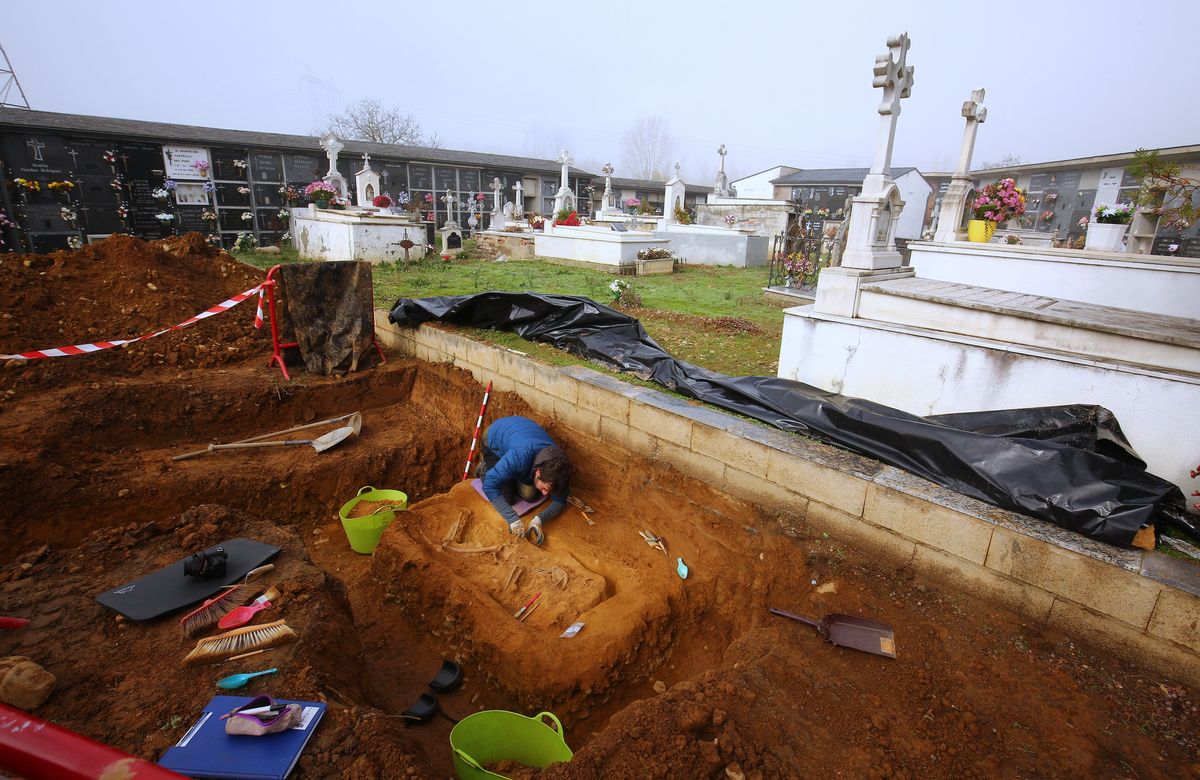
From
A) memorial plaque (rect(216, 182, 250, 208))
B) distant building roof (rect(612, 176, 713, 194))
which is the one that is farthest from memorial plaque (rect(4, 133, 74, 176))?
distant building roof (rect(612, 176, 713, 194))

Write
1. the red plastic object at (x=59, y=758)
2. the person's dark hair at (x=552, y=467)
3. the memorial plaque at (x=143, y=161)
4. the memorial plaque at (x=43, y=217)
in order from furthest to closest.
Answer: the memorial plaque at (x=143, y=161) < the memorial plaque at (x=43, y=217) < the person's dark hair at (x=552, y=467) < the red plastic object at (x=59, y=758)

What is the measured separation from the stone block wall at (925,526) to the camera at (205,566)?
301 centimetres

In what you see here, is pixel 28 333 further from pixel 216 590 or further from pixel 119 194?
pixel 119 194

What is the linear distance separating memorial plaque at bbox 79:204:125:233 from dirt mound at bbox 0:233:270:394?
9561 millimetres

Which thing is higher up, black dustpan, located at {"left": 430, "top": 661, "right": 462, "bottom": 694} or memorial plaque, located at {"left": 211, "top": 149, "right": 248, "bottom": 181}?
memorial plaque, located at {"left": 211, "top": 149, "right": 248, "bottom": 181}

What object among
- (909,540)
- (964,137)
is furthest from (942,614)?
(964,137)

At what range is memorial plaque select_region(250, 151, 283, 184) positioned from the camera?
57.1 feet

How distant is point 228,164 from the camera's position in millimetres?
16938

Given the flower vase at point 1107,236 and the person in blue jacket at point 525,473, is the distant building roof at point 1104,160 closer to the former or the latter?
the flower vase at point 1107,236

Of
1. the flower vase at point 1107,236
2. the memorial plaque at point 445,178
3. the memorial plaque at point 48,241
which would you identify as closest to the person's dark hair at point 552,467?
the flower vase at point 1107,236

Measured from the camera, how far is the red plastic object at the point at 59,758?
84cm

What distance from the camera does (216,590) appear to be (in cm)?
292

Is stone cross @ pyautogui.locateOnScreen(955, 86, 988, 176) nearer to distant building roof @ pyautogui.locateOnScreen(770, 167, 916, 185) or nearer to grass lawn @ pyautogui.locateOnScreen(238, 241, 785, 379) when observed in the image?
grass lawn @ pyautogui.locateOnScreen(238, 241, 785, 379)

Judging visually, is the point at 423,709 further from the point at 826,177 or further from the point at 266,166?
the point at 826,177
